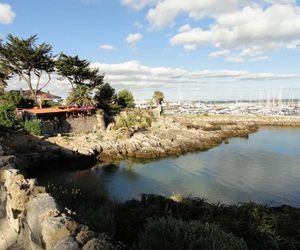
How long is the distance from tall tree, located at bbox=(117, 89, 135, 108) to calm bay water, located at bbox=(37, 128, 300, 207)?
28691 millimetres

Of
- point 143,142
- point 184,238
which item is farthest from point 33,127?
point 184,238

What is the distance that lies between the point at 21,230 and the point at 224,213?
793 cm

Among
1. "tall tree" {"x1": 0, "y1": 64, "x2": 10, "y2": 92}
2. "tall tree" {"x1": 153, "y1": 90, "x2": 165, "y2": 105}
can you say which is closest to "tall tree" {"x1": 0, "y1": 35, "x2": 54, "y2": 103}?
"tall tree" {"x1": 0, "y1": 64, "x2": 10, "y2": 92}

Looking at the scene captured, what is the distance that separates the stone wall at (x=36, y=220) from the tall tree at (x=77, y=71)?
157 ft

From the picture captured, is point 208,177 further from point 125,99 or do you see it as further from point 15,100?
point 125,99

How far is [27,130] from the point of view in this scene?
41.4 m

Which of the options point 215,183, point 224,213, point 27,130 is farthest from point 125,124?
point 224,213

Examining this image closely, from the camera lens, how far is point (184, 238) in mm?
6500

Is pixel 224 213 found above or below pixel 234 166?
above

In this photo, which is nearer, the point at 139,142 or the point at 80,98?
the point at 139,142

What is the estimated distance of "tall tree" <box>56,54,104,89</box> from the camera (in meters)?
56.2

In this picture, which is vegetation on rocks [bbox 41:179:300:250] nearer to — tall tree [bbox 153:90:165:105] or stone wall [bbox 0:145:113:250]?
stone wall [bbox 0:145:113:250]

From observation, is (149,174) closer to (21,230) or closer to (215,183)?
(215,183)

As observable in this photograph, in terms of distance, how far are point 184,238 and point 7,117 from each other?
38.9 metres
